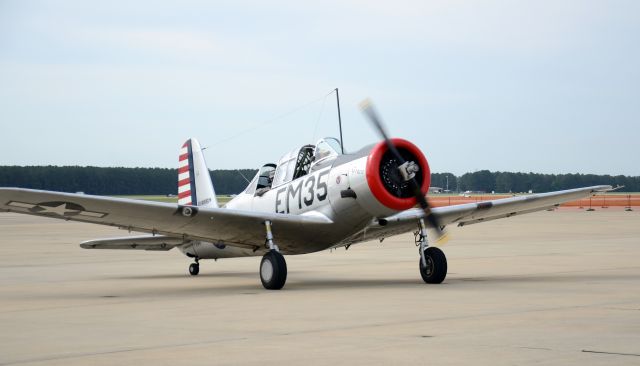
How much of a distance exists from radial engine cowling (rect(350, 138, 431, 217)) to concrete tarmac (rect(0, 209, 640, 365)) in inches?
49.0

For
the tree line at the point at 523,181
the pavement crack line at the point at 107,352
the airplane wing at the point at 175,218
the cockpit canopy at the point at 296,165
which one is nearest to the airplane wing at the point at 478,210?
the airplane wing at the point at 175,218

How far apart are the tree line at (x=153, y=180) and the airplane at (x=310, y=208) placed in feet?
310

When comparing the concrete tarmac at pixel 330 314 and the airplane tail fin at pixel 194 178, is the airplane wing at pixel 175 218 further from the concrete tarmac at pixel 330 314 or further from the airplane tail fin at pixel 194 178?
the airplane tail fin at pixel 194 178

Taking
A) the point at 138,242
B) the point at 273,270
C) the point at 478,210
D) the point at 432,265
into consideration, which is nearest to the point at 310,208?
the point at 273,270

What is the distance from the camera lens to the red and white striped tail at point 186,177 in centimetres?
1994

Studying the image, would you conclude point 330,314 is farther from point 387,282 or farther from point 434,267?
point 387,282

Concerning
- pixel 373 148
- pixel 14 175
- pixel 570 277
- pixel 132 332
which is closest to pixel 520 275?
pixel 570 277

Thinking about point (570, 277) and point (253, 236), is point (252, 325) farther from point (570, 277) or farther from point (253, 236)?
point (570, 277)

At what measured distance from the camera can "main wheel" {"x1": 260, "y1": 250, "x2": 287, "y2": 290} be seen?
14258 mm

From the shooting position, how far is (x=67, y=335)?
907cm

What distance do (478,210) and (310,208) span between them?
3.24 metres

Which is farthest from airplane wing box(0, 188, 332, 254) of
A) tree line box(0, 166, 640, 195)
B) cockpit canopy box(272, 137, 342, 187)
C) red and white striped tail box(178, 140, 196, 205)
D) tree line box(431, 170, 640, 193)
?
tree line box(431, 170, 640, 193)

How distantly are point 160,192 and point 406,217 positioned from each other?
120791 mm

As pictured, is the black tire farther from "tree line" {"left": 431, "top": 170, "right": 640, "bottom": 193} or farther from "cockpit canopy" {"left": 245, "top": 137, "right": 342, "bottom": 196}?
"tree line" {"left": 431, "top": 170, "right": 640, "bottom": 193}
